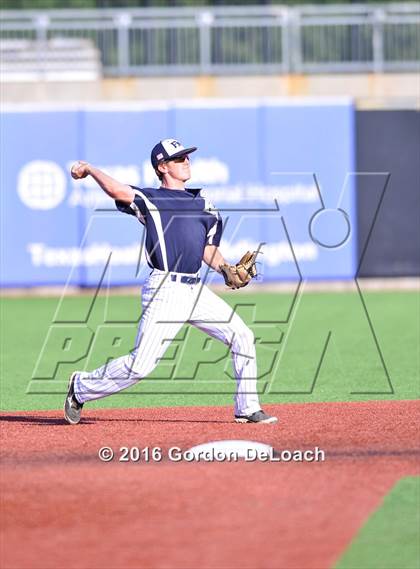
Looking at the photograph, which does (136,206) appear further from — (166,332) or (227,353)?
(227,353)

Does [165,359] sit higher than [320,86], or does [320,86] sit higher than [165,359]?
[320,86]

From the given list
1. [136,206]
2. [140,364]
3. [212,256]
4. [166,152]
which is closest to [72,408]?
[140,364]

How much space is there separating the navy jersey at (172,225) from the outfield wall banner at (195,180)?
1296 cm

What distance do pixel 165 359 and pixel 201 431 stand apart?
5648mm

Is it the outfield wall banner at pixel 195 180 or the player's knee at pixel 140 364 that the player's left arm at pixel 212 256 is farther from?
the outfield wall banner at pixel 195 180

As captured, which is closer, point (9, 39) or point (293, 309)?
point (293, 309)

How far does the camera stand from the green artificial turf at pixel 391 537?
6418 mm

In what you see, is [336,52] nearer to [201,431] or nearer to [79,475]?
[201,431]

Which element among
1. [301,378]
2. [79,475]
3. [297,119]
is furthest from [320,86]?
[79,475]

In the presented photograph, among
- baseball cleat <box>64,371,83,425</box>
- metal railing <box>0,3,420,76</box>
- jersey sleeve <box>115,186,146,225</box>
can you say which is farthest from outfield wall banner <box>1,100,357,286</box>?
jersey sleeve <box>115,186,146,225</box>

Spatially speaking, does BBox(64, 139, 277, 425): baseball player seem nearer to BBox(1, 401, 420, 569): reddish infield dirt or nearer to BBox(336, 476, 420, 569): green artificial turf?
BBox(1, 401, 420, 569): reddish infield dirt

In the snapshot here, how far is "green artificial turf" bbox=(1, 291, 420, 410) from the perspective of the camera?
39.9 ft

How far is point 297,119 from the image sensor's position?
22.7m

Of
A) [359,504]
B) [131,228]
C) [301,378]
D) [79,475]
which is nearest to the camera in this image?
[359,504]
